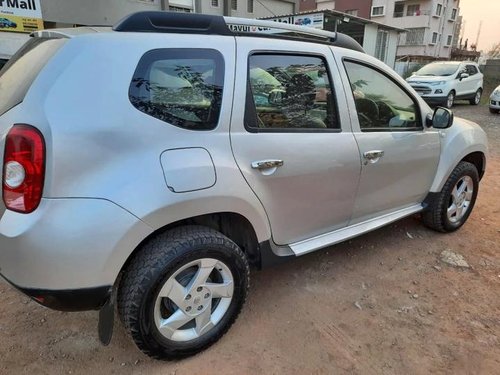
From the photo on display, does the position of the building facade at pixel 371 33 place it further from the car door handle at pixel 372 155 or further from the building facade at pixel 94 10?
the car door handle at pixel 372 155

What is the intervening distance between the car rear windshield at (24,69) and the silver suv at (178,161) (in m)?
0.01

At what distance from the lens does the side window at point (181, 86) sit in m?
1.95

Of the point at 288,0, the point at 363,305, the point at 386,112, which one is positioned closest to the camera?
the point at 363,305

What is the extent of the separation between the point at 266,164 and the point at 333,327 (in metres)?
1.20

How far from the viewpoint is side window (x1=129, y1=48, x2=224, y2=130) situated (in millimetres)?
1945

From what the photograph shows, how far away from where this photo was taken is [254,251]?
2533 mm

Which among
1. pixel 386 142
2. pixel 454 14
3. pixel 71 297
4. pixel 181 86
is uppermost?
pixel 454 14

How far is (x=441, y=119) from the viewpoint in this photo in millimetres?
3307

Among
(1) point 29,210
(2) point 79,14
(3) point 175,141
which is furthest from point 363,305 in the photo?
(2) point 79,14

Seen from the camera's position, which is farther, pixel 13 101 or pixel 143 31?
pixel 143 31

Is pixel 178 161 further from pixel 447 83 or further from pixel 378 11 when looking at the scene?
pixel 378 11

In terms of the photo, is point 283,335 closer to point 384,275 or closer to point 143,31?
point 384,275

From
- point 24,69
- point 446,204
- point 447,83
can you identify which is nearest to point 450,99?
point 447,83

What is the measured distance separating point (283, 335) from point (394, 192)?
5.01 ft
